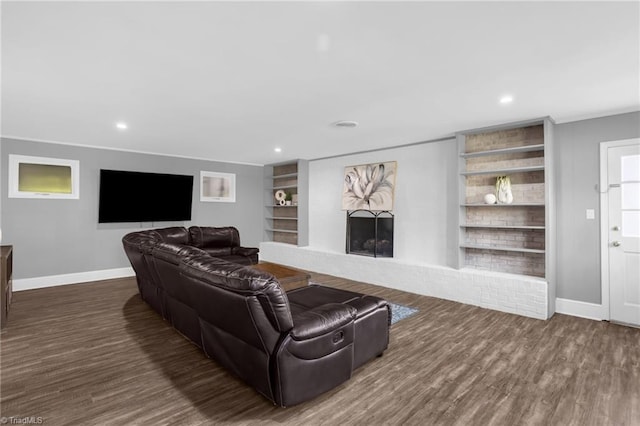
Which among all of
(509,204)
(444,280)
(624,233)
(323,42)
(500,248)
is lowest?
(444,280)

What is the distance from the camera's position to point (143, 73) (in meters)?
2.61

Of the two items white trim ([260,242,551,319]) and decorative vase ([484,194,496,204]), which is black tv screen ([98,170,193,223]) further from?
decorative vase ([484,194,496,204])

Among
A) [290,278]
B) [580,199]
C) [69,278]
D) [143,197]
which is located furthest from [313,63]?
[69,278]

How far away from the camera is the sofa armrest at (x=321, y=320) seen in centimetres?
201

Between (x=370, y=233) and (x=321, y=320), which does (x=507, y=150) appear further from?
(x=321, y=320)

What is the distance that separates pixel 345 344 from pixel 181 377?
1315 millimetres

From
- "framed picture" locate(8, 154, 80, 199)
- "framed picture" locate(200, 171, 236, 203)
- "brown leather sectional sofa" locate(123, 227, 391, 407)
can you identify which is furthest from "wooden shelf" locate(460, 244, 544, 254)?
"framed picture" locate(8, 154, 80, 199)

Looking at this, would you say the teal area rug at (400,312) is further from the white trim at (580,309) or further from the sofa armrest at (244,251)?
the sofa armrest at (244,251)

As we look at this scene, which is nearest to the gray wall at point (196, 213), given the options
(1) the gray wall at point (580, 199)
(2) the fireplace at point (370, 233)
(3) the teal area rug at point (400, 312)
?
(1) the gray wall at point (580, 199)

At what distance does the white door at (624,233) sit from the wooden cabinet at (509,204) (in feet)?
2.16

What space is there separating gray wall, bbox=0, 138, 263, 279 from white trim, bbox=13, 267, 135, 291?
7cm

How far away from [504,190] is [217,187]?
226 inches

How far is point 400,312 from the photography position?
13.2 feet

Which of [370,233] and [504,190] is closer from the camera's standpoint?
[504,190]
